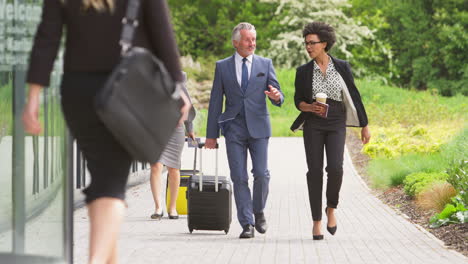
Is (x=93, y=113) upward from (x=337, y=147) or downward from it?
upward

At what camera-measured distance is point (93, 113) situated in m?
4.11

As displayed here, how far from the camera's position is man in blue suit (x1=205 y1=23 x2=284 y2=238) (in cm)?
887

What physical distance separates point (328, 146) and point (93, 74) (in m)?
4.78

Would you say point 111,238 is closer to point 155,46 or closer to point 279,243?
point 155,46

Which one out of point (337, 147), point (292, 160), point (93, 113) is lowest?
point (292, 160)

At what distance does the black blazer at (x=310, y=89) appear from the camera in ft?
28.7

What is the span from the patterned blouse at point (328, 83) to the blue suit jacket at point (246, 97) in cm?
39

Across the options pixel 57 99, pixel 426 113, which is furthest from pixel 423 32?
pixel 57 99

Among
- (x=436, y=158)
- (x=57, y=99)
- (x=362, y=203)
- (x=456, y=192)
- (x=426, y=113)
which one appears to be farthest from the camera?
(x=426, y=113)

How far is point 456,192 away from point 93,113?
6.87m

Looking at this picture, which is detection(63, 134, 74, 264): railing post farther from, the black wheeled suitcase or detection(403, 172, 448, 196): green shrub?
detection(403, 172, 448, 196): green shrub

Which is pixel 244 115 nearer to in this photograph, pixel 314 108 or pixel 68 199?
pixel 314 108

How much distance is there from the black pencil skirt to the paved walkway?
10.2 feet

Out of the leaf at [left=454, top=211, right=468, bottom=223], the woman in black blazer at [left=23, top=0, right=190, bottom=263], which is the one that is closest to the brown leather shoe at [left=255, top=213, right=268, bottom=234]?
the leaf at [left=454, top=211, right=468, bottom=223]
